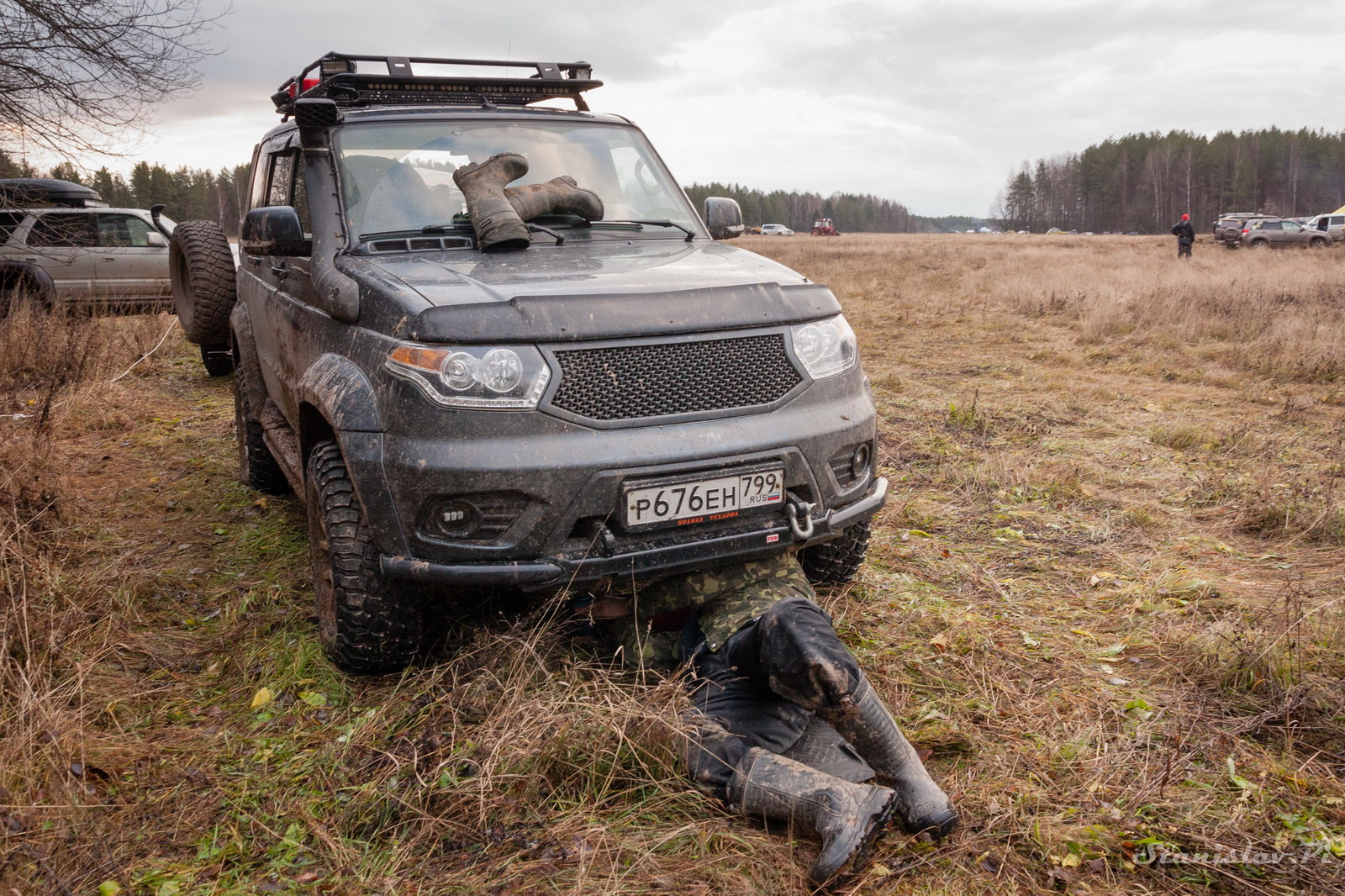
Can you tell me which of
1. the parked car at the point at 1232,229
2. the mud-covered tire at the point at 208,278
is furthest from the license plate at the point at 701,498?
the parked car at the point at 1232,229

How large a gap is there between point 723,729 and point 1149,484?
418 cm

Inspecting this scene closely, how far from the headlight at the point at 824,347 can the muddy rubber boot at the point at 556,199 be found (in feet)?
4.21

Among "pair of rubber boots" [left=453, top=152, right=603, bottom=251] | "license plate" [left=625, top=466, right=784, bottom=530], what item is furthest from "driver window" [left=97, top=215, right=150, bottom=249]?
"license plate" [left=625, top=466, right=784, bottom=530]

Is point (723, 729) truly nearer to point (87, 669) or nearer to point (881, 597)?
point (881, 597)

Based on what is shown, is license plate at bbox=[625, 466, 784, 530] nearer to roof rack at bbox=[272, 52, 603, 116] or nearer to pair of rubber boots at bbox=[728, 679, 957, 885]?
pair of rubber boots at bbox=[728, 679, 957, 885]

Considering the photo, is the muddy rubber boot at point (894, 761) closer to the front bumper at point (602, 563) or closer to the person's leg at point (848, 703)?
the person's leg at point (848, 703)

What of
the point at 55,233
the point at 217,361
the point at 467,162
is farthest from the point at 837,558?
the point at 55,233

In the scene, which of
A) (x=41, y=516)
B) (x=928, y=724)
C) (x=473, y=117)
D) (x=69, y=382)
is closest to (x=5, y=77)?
(x=69, y=382)

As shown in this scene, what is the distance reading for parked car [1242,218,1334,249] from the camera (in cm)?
3606

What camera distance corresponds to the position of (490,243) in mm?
3467

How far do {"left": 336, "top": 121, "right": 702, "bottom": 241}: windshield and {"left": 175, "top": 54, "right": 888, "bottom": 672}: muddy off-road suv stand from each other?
15mm

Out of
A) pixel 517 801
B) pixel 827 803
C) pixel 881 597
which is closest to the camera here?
pixel 827 803

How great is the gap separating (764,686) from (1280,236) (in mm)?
42177

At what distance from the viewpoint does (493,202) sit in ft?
11.7
